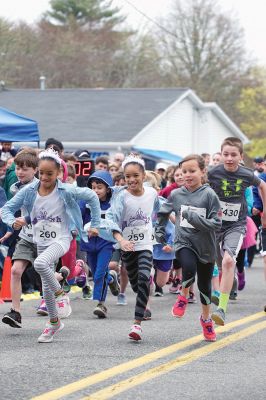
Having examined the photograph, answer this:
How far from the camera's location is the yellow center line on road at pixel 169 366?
22.9ft

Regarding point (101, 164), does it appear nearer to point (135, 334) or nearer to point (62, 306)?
point (62, 306)

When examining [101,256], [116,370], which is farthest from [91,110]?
[116,370]

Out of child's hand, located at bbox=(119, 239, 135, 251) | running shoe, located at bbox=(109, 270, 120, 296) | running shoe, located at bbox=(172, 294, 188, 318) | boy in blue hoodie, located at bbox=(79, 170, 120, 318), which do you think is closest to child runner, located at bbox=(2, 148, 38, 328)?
child's hand, located at bbox=(119, 239, 135, 251)

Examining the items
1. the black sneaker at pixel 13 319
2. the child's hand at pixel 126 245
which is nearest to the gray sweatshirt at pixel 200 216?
the child's hand at pixel 126 245

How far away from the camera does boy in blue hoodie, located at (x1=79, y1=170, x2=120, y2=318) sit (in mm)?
11844

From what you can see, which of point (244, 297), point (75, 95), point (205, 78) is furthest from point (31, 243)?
point (205, 78)

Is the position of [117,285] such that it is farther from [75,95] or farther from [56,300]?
[75,95]

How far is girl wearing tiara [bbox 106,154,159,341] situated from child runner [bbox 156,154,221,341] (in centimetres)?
38

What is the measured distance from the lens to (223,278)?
437 inches

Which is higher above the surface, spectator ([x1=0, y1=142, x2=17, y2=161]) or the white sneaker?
spectator ([x1=0, y1=142, x2=17, y2=161])

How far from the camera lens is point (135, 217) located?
406 inches

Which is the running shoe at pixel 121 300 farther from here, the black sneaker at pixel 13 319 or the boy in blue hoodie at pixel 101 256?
the black sneaker at pixel 13 319

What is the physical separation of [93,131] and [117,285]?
23.5 metres

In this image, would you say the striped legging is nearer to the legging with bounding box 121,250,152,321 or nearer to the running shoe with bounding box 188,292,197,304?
the legging with bounding box 121,250,152,321
